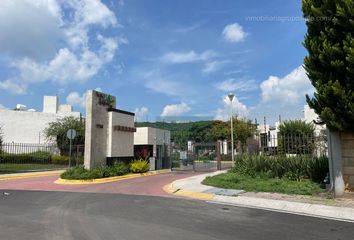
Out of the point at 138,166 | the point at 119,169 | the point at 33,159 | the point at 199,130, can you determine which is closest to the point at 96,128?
the point at 119,169

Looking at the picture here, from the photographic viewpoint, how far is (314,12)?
1460 cm

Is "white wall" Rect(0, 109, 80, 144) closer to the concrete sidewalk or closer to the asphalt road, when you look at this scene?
the concrete sidewalk

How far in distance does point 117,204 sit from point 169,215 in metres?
2.90

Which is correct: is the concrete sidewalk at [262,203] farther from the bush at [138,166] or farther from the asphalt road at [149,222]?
the bush at [138,166]

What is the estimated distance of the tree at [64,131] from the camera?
4550 cm

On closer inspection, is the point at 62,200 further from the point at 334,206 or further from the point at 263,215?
the point at 334,206

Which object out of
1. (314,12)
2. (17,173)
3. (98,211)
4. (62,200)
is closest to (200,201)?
(98,211)

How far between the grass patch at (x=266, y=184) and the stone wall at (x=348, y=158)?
49.6 inches

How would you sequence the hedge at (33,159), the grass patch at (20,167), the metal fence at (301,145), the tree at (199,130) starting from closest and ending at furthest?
the metal fence at (301,145) → the grass patch at (20,167) → the hedge at (33,159) → the tree at (199,130)

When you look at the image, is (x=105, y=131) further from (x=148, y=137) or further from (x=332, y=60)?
(x=332, y=60)

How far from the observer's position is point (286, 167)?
731 inches

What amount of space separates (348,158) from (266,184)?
3867 mm

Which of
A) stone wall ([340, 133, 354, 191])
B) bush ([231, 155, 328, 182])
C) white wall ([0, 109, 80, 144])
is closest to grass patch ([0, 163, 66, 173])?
bush ([231, 155, 328, 182])

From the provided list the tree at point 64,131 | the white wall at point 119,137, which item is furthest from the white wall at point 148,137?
the tree at point 64,131
